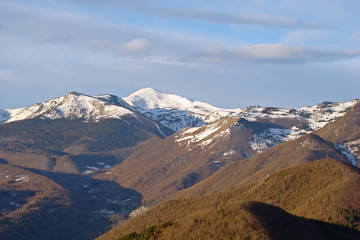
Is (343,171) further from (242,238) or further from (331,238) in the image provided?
(242,238)

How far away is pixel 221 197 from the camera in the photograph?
158750 mm

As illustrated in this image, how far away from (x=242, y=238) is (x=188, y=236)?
10808mm

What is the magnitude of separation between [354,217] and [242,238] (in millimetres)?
36122

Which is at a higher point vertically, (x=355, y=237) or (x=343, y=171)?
(x=343, y=171)

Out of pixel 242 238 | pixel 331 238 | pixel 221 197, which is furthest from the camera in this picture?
pixel 221 197

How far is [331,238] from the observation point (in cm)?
9800

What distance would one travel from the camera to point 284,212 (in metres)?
99.4

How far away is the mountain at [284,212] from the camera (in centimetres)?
8988

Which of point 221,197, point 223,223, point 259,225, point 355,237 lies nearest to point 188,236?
point 223,223

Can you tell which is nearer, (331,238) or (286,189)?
(331,238)

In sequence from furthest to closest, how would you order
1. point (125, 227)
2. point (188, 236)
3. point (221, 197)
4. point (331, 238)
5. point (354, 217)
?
point (125, 227) → point (221, 197) → point (354, 217) → point (331, 238) → point (188, 236)

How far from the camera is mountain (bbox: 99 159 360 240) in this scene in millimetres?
89875

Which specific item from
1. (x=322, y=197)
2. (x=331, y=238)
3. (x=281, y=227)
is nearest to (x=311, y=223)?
(x=331, y=238)

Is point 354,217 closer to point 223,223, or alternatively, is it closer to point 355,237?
point 355,237
